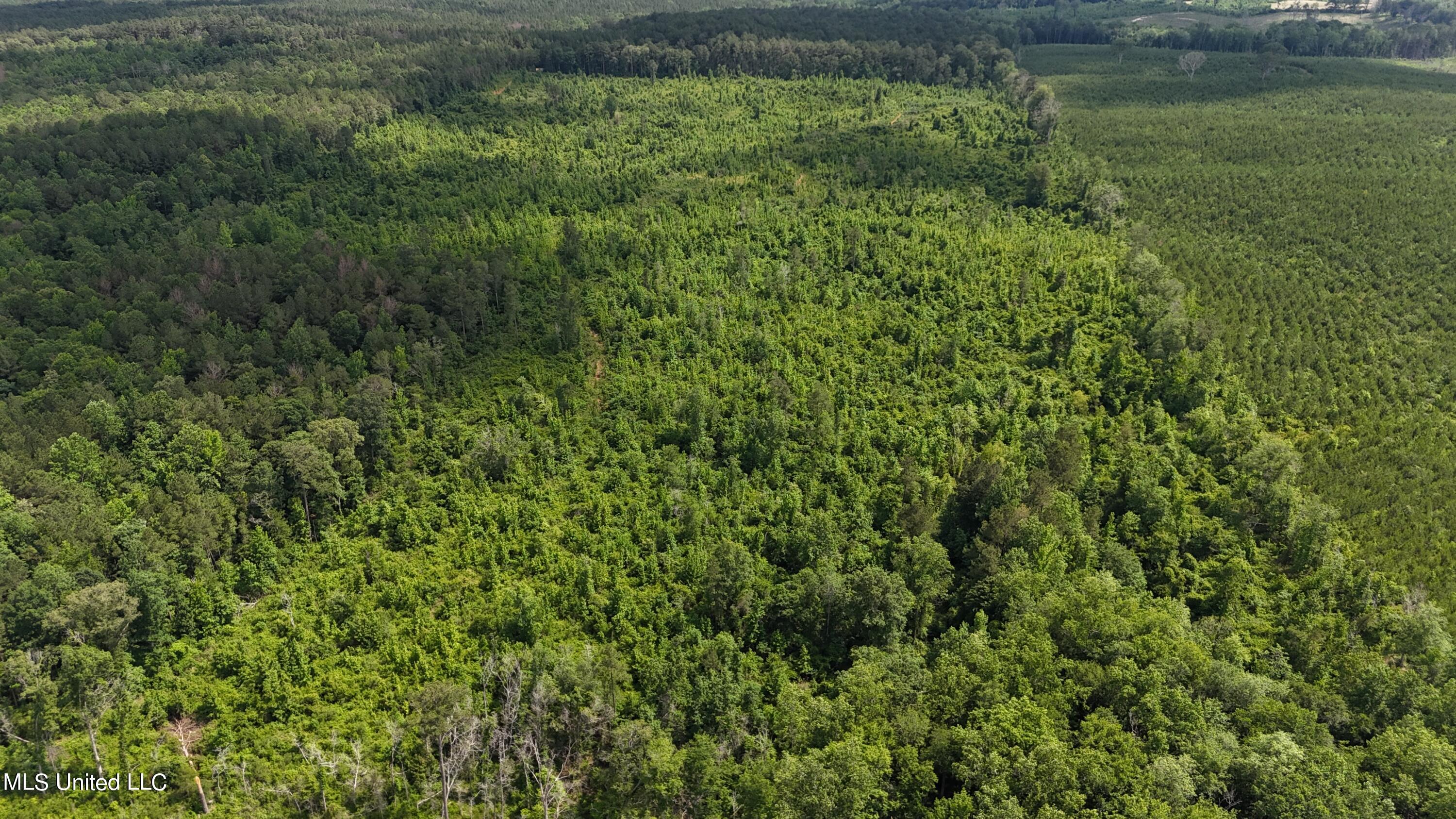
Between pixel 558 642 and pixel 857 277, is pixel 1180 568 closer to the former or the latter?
pixel 558 642

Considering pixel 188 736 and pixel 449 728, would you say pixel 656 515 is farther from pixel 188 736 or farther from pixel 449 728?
pixel 188 736

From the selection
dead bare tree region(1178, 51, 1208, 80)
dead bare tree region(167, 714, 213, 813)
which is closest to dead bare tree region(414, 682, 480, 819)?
dead bare tree region(167, 714, 213, 813)

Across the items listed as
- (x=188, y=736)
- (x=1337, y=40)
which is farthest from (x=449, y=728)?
(x=1337, y=40)

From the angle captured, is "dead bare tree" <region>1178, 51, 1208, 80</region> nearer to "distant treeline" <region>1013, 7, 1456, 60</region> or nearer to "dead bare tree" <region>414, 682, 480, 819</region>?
"distant treeline" <region>1013, 7, 1456, 60</region>

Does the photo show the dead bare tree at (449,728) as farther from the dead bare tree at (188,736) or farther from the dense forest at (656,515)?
the dead bare tree at (188,736)

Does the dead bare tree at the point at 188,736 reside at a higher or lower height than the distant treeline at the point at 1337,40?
lower

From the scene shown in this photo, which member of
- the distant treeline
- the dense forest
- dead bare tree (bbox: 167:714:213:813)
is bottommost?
dead bare tree (bbox: 167:714:213:813)

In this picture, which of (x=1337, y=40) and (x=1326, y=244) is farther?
(x=1337, y=40)

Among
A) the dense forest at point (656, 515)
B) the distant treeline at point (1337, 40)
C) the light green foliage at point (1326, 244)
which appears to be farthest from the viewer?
the distant treeline at point (1337, 40)

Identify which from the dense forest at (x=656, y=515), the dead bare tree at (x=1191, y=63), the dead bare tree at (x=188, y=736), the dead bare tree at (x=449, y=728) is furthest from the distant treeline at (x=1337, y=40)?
the dead bare tree at (x=188, y=736)
